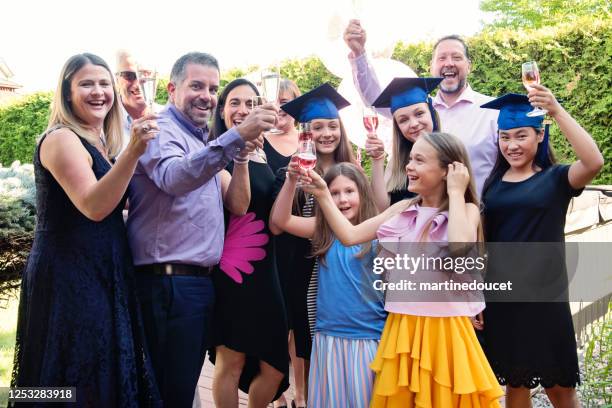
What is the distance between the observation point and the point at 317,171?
3.57 metres

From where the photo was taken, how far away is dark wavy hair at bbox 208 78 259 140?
3.52 meters

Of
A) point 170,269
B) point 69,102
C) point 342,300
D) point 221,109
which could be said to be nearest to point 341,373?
point 342,300

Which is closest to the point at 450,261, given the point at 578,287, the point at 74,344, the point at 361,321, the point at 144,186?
the point at 361,321

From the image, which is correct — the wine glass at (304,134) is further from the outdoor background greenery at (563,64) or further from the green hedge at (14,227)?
the outdoor background greenery at (563,64)

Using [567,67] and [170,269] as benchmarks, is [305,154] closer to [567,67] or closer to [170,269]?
[170,269]

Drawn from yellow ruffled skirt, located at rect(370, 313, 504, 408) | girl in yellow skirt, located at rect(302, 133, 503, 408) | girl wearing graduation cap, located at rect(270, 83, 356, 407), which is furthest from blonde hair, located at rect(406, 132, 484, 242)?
girl wearing graduation cap, located at rect(270, 83, 356, 407)

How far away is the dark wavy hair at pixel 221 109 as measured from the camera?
3518mm

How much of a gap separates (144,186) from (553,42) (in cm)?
805

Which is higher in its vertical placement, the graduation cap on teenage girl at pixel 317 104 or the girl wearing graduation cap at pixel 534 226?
the graduation cap on teenage girl at pixel 317 104

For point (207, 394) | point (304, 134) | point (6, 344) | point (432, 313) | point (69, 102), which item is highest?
point (69, 102)

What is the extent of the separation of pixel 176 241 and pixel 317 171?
3.84ft


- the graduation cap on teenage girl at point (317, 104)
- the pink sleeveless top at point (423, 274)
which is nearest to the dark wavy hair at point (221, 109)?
the graduation cap on teenage girl at point (317, 104)

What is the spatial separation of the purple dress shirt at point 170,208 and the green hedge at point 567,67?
695 cm

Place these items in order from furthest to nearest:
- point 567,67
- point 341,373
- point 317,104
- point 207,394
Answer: point 567,67, point 207,394, point 317,104, point 341,373
